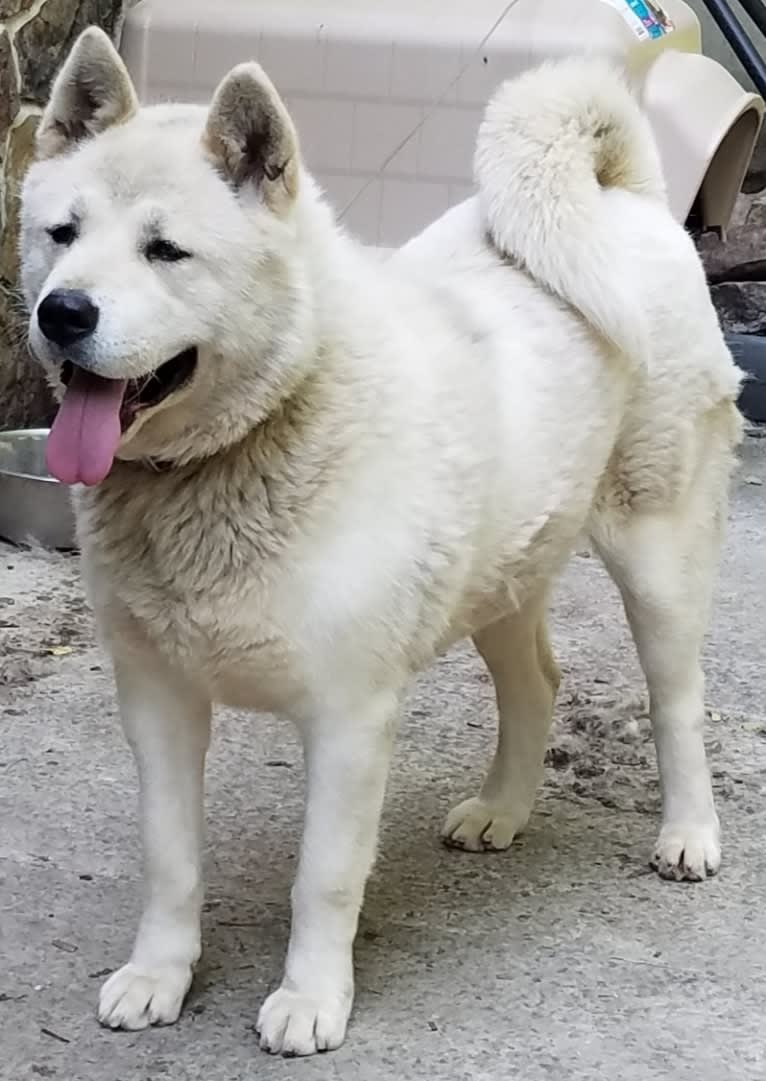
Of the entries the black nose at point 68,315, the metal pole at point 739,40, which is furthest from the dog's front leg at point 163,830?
the metal pole at point 739,40

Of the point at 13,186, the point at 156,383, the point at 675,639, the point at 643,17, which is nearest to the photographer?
the point at 156,383

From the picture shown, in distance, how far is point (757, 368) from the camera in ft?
19.0

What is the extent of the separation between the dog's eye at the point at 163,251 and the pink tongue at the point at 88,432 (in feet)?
0.49

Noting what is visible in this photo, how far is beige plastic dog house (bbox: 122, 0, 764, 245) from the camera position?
4281 mm

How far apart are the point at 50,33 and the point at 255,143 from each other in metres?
3.10

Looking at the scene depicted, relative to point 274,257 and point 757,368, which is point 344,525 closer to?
point 274,257

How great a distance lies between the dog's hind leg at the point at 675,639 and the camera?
250 centimetres

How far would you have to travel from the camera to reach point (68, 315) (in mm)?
1729

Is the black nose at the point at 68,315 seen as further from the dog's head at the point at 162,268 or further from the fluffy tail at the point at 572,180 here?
the fluffy tail at the point at 572,180

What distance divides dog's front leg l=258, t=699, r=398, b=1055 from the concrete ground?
44 millimetres

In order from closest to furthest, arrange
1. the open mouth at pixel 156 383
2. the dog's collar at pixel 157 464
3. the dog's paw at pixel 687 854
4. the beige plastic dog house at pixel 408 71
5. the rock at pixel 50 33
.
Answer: the open mouth at pixel 156 383
the dog's collar at pixel 157 464
the dog's paw at pixel 687 854
the beige plastic dog house at pixel 408 71
the rock at pixel 50 33

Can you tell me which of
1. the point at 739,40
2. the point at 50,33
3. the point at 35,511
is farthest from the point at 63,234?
the point at 739,40

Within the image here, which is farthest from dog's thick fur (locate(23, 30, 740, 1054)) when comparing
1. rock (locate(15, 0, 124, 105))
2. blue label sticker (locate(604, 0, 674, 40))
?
rock (locate(15, 0, 124, 105))

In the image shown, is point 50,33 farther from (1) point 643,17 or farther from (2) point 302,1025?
(2) point 302,1025
